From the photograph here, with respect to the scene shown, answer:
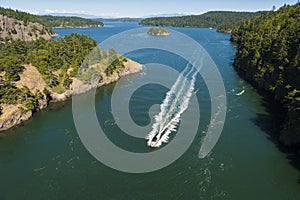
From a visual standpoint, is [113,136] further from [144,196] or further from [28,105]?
[28,105]

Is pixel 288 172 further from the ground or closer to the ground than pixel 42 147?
further from the ground

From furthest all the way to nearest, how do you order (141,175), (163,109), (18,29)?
(18,29) < (163,109) < (141,175)

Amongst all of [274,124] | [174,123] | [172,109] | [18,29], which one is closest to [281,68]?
[274,124]

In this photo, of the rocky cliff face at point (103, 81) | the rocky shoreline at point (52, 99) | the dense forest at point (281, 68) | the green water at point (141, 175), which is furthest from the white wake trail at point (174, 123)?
the rocky shoreline at point (52, 99)

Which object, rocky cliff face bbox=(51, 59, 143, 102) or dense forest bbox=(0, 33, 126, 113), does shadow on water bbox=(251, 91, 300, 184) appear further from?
dense forest bbox=(0, 33, 126, 113)

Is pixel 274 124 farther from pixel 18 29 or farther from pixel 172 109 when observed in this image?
pixel 18 29

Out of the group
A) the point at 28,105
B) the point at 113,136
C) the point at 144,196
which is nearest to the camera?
the point at 144,196

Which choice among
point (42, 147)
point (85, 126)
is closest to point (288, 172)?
point (85, 126)
